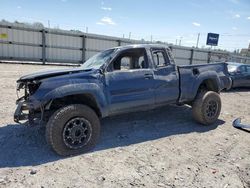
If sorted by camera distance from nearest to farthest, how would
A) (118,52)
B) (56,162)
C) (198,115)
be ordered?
(56,162), (118,52), (198,115)

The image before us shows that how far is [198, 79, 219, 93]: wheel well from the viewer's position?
21.8 feet

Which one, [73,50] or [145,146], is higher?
[73,50]

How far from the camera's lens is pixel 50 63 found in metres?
18.5

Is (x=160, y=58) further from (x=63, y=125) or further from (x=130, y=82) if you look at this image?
(x=63, y=125)

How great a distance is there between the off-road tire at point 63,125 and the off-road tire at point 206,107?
2.84 m

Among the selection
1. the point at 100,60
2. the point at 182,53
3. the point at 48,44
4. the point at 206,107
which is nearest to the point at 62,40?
the point at 48,44

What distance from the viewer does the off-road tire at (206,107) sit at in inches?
241

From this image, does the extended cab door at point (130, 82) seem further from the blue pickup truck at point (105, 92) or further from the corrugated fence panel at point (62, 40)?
the corrugated fence panel at point (62, 40)

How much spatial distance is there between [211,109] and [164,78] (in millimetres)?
1679

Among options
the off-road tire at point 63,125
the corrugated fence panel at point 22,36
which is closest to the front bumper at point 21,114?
the off-road tire at point 63,125

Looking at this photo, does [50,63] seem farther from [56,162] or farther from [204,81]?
[56,162]

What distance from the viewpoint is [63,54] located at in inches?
751

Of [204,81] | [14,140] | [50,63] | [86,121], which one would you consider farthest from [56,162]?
[50,63]

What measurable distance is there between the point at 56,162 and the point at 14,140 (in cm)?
129
